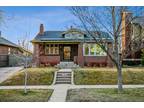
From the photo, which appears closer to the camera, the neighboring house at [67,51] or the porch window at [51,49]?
the neighboring house at [67,51]

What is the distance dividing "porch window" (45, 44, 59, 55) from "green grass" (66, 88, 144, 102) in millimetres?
11277

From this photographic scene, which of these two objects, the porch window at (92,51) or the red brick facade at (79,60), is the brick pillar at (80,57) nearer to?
the red brick facade at (79,60)

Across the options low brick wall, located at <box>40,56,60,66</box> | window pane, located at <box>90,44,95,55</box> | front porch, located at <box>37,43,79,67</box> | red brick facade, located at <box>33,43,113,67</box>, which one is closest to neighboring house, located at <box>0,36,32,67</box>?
front porch, located at <box>37,43,79,67</box>

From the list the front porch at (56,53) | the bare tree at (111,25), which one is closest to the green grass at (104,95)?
the bare tree at (111,25)

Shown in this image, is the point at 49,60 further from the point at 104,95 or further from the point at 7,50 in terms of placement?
the point at 104,95

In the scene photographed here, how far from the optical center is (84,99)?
43.4 feet

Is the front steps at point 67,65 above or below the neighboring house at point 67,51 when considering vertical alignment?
below

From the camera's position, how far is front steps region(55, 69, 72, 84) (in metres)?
18.2

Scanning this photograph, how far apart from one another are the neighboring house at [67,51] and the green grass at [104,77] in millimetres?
5283

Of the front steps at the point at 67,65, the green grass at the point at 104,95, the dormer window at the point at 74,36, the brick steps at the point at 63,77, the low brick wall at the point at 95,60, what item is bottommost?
the green grass at the point at 104,95

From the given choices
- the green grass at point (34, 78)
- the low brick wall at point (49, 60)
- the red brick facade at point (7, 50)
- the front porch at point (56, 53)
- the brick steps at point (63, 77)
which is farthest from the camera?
the red brick facade at point (7, 50)

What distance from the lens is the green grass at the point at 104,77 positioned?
1789 cm

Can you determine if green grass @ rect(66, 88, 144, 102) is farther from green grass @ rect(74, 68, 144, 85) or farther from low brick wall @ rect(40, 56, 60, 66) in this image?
low brick wall @ rect(40, 56, 60, 66)

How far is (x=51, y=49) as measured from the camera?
26531 millimetres
